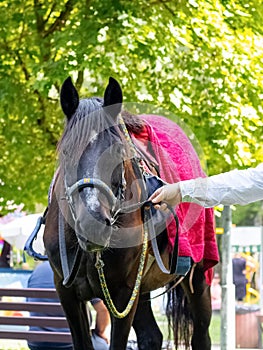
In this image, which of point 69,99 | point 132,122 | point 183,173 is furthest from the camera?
point 183,173

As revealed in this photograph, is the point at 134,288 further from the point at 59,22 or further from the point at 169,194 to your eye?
the point at 59,22

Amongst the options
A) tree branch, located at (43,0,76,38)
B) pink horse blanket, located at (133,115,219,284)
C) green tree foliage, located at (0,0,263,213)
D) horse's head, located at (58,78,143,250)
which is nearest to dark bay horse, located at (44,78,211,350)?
horse's head, located at (58,78,143,250)

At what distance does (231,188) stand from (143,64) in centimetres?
588

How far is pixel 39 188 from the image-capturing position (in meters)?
10.4

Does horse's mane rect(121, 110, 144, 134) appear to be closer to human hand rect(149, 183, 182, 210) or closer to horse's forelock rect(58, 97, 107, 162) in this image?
horse's forelock rect(58, 97, 107, 162)

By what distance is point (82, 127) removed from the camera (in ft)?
13.9

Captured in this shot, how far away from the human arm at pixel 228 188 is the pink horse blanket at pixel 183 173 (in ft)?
3.80

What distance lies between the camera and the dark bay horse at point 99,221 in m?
4.07

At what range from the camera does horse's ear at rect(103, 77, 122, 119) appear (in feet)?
14.3

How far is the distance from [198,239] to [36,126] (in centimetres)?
447

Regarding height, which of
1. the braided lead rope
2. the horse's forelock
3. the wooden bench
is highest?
the horse's forelock

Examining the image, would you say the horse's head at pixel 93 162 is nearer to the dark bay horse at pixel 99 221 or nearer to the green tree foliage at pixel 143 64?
the dark bay horse at pixel 99 221

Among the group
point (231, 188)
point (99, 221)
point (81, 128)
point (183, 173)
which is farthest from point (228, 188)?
point (183, 173)

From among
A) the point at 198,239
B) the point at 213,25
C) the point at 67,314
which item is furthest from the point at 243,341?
the point at 67,314
